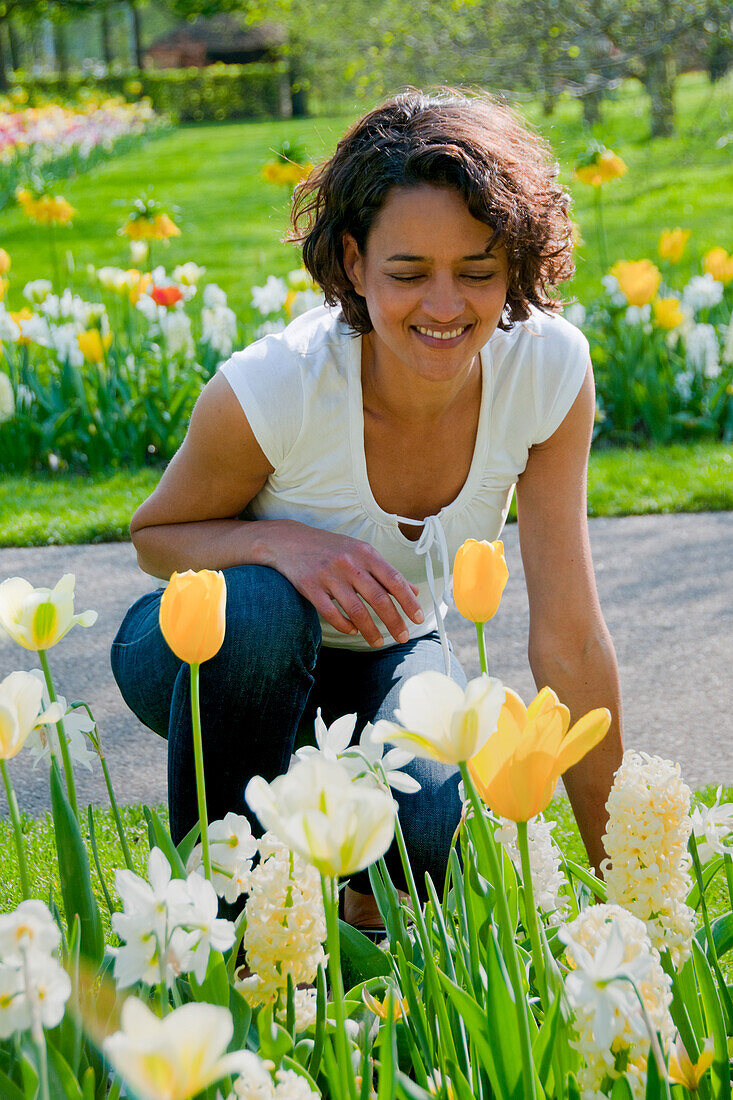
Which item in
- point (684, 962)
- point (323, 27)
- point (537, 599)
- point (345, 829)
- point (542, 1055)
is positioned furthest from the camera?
point (323, 27)

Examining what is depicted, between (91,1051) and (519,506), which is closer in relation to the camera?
(91,1051)

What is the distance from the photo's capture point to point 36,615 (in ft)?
3.29

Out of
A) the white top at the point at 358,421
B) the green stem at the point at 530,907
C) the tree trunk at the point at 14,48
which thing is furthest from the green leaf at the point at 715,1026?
the tree trunk at the point at 14,48

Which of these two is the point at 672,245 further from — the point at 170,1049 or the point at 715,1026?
the point at 170,1049

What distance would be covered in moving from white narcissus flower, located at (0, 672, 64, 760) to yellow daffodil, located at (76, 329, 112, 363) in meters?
3.36

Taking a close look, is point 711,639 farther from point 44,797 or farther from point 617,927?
point 617,927

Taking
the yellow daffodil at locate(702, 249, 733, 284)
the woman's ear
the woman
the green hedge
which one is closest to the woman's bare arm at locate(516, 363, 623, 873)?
the woman

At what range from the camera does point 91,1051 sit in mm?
1059

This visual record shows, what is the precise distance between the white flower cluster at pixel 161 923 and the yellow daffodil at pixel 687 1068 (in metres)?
0.35

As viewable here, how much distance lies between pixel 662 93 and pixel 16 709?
39.2ft

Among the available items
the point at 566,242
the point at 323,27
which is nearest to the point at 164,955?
the point at 566,242

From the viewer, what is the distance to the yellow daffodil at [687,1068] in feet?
3.03

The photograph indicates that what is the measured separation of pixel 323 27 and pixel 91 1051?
13567 millimetres

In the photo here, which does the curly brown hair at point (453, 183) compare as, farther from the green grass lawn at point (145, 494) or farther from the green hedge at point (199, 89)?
the green hedge at point (199, 89)
